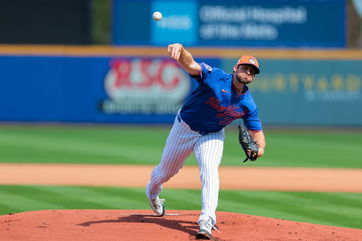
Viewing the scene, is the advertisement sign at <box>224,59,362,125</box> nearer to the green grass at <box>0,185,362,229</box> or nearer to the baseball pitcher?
the green grass at <box>0,185,362,229</box>

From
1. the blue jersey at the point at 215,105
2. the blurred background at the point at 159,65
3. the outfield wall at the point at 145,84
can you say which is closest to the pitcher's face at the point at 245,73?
the blue jersey at the point at 215,105

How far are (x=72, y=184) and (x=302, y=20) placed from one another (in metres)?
9.42

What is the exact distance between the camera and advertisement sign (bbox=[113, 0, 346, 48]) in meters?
17.5

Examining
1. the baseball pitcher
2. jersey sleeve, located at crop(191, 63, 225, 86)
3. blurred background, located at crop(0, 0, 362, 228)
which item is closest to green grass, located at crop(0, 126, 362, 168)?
blurred background, located at crop(0, 0, 362, 228)

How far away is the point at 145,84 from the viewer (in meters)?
18.4

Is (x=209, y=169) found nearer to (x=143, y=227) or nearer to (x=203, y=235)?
(x=203, y=235)

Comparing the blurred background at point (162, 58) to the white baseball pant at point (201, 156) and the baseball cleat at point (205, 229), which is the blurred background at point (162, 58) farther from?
the baseball cleat at point (205, 229)

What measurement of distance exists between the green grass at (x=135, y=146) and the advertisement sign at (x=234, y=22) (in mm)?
2172

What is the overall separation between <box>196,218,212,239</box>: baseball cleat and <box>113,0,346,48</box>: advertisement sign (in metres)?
11.7

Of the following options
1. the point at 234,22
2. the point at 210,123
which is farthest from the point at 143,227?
the point at 234,22

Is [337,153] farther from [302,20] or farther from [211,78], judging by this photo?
[211,78]

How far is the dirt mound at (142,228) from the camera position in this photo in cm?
621

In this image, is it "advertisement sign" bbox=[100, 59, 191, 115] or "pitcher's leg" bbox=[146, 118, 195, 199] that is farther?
"advertisement sign" bbox=[100, 59, 191, 115]

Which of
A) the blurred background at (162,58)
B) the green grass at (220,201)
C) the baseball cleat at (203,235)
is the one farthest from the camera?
the blurred background at (162,58)
